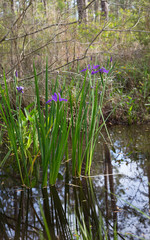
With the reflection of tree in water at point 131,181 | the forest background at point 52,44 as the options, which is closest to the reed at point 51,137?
the reflection of tree in water at point 131,181

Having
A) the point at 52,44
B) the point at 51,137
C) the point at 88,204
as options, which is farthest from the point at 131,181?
the point at 52,44

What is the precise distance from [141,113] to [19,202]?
12.5ft

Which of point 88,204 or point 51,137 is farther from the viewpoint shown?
point 51,137

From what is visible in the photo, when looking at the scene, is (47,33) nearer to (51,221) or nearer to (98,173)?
(98,173)

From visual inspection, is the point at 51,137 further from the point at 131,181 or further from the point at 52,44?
the point at 52,44

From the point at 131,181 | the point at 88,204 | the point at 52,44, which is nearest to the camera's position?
the point at 88,204

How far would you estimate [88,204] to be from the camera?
7.73ft

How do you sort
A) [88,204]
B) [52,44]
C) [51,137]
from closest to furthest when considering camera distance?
[88,204], [51,137], [52,44]

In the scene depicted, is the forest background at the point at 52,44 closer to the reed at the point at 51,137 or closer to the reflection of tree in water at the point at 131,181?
the reflection of tree in water at the point at 131,181

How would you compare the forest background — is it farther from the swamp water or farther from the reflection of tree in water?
the swamp water

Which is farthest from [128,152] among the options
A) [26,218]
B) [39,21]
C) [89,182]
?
[39,21]

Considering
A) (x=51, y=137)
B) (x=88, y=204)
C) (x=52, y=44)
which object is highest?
(x=52, y=44)

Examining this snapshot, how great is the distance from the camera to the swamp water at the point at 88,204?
196 cm

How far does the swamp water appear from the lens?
6.42ft
